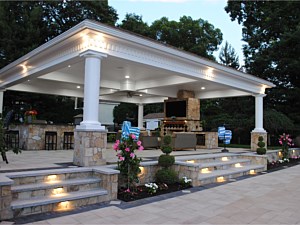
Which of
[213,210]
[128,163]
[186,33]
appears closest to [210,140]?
[128,163]

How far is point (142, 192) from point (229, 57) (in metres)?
20.7

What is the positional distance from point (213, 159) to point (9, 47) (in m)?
11.3

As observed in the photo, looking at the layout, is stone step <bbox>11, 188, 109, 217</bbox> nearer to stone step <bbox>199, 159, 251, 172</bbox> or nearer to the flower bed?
stone step <bbox>199, 159, 251, 172</bbox>

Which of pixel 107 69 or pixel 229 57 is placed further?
pixel 229 57

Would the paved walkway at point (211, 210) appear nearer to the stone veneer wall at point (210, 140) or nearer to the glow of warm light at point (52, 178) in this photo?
the glow of warm light at point (52, 178)

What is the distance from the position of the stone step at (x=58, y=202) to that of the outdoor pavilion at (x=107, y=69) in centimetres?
119

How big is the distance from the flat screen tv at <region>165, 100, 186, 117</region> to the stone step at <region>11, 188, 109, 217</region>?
9140 millimetres

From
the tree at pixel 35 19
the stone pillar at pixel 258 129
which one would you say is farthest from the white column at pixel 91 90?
the tree at pixel 35 19

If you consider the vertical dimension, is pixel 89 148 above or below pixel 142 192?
above

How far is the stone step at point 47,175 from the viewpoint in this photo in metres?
4.20

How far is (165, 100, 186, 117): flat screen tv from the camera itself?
13.4 metres

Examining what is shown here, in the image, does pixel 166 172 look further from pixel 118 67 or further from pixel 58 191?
pixel 118 67

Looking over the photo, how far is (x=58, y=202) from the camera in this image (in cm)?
407

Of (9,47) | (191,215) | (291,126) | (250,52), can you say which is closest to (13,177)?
(191,215)
